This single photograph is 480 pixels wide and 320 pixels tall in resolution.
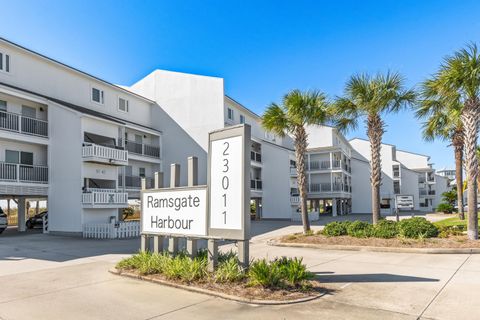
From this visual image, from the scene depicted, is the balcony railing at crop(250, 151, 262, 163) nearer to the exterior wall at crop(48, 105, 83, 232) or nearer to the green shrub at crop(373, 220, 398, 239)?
the exterior wall at crop(48, 105, 83, 232)

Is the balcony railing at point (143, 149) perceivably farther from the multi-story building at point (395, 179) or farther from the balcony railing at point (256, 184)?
the multi-story building at point (395, 179)

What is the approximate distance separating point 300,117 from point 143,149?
663 inches

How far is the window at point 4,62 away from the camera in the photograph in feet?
73.0

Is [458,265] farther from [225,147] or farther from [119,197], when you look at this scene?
[119,197]

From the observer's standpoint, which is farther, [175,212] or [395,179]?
[395,179]

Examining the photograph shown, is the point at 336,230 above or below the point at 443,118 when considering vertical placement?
below

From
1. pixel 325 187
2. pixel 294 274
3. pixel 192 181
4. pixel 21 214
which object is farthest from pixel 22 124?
pixel 325 187

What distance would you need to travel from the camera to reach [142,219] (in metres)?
11.0

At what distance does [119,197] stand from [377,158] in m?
15.7

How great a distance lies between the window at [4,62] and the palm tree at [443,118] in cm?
2242

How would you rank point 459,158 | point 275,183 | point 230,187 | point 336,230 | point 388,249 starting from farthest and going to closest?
point 275,183 → point 459,158 → point 336,230 → point 388,249 → point 230,187

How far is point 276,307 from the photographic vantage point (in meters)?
6.72

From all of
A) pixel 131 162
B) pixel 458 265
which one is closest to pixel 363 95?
pixel 458 265

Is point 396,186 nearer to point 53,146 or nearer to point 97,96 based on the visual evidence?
point 97,96
